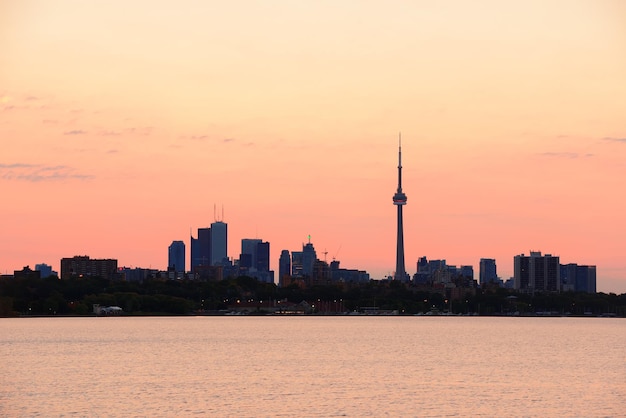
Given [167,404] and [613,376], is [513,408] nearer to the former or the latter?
[167,404]

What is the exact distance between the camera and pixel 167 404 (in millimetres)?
108812

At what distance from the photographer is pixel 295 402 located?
113 metres

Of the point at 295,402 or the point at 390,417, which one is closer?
the point at 390,417

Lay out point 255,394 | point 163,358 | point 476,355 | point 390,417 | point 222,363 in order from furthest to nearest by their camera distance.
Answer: point 476,355, point 163,358, point 222,363, point 255,394, point 390,417

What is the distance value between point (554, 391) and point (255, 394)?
3295cm

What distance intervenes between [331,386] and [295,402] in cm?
1645

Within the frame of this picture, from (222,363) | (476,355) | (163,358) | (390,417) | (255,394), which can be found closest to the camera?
(390,417)

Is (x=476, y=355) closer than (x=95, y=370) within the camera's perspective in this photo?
No

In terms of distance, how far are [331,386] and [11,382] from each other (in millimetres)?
36822

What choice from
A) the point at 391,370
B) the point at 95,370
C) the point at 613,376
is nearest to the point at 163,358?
the point at 95,370

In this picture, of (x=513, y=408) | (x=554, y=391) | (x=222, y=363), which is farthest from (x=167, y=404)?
(x=222, y=363)

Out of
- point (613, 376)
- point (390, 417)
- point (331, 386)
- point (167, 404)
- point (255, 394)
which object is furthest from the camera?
point (613, 376)

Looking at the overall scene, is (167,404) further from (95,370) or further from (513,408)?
(95,370)

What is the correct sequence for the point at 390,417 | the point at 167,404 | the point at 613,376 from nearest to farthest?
the point at 390,417, the point at 167,404, the point at 613,376
